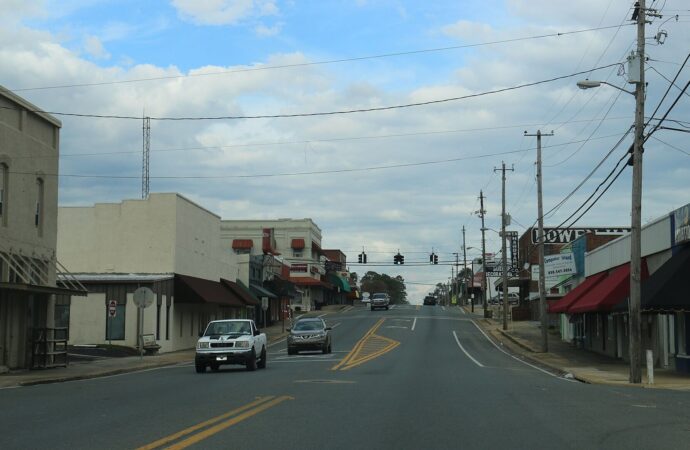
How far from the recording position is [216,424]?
12.5 metres

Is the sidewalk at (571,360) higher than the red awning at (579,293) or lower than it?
lower

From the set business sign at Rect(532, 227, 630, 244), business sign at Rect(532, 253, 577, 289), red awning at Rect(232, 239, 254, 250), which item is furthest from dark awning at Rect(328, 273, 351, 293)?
business sign at Rect(532, 253, 577, 289)

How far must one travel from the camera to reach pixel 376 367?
94.1ft

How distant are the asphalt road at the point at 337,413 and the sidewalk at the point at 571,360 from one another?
12.9 ft

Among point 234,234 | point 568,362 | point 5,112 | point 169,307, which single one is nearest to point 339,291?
point 234,234

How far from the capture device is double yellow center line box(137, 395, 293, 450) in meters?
10.6

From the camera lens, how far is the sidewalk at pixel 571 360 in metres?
25.9

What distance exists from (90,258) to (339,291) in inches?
3517

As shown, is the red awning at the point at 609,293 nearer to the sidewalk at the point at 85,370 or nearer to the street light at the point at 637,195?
the street light at the point at 637,195

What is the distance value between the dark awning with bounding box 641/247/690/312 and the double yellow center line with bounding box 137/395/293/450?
542 inches

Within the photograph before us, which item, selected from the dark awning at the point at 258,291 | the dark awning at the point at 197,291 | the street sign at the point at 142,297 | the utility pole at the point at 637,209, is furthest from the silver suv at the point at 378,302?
the utility pole at the point at 637,209

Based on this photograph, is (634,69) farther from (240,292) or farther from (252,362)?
(240,292)

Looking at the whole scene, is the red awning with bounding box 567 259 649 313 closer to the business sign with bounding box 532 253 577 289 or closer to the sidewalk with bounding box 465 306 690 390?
the sidewalk with bounding box 465 306 690 390

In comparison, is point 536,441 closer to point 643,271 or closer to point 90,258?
point 643,271
